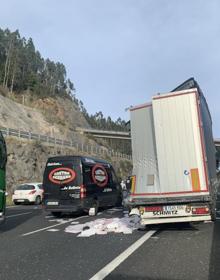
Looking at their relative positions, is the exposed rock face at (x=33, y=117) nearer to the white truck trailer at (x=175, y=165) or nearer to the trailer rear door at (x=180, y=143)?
the white truck trailer at (x=175, y=165)

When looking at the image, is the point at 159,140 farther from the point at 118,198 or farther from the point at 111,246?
the point at 118,198

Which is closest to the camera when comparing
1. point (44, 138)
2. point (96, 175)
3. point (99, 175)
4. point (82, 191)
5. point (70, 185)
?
point (82, 191)

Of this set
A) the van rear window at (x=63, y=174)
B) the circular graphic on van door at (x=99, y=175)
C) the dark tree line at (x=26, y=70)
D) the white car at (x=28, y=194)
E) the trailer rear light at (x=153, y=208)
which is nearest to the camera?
the trailer rear light at (x=153, y=208)

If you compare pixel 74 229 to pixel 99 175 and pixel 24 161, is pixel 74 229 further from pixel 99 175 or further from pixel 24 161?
pixel 24 161

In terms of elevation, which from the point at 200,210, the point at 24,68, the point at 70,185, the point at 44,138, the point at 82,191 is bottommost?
the point at 200,210

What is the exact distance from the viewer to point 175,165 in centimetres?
1162

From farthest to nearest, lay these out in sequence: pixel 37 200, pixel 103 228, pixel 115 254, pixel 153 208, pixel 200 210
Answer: pixel 37 200, pixel 103 228, pixel 153 208, pixel 200 210, pixel 115 254

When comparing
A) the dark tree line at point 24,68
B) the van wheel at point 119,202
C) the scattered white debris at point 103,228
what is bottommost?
the scattered white debris at point 103,228

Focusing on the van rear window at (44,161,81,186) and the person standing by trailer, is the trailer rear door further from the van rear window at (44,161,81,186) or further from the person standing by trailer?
the van rear window at (44,161,81,186)

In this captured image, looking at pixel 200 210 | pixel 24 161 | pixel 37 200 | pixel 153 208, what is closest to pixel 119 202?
pixel 37 200

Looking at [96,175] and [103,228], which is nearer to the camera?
[103,228]

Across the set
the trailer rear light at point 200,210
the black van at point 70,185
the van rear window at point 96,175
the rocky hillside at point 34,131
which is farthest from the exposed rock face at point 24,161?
the trailer rear light at point 200,210

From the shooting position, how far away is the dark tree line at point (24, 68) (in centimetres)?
10325

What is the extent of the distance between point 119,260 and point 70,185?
31.1 feet
